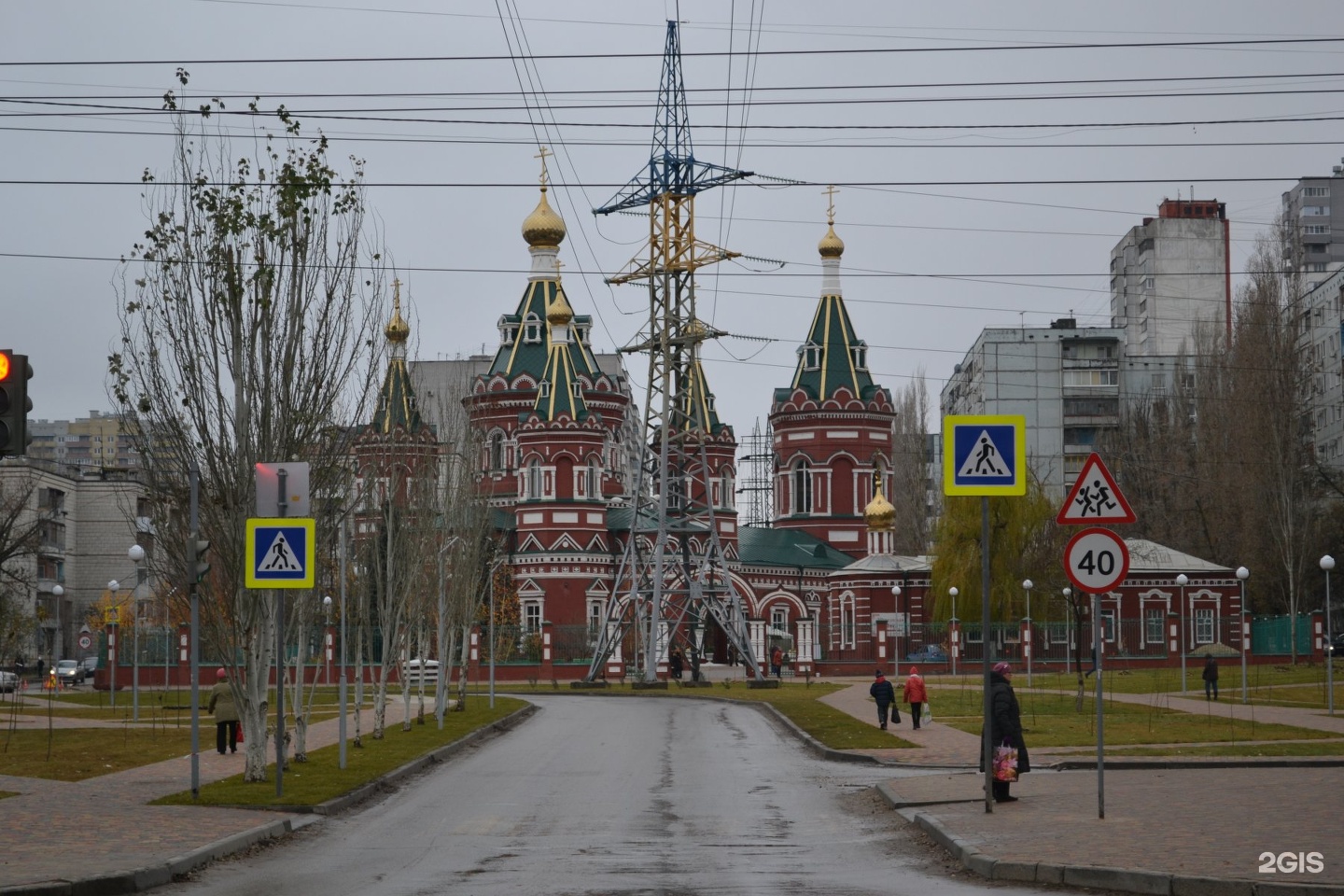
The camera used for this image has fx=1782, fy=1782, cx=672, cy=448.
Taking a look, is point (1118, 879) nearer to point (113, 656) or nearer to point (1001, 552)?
point (113, 656)

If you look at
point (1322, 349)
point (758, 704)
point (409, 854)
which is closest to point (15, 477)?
point (758, 704)

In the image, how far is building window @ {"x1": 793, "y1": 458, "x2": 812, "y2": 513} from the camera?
9212cm

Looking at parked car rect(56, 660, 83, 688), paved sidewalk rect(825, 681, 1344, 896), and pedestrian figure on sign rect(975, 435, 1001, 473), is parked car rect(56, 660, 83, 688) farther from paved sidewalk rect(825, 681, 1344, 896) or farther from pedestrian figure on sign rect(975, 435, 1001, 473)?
pedestrian figure on sign rect(975, 435, 1001, 473)

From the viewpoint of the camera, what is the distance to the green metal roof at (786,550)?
85.8 meters

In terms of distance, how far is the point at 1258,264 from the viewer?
259ft

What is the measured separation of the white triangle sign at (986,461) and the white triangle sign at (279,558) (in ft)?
23.4

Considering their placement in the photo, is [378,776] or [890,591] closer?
[378,776]

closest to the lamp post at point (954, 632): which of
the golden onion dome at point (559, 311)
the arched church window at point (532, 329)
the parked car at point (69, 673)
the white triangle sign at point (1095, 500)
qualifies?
the golden onion dome at point (559, 311)

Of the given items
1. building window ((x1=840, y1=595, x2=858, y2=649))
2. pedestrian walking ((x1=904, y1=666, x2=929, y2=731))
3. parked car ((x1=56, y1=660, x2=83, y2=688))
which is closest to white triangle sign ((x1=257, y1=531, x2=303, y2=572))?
pedestrian walking ((x1=904, y1=666, x2=929, y2=731))

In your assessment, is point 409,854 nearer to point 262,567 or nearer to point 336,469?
point 262,567

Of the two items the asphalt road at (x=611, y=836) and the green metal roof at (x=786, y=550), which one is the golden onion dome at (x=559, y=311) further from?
the asphalt road at (x=611, y=836)

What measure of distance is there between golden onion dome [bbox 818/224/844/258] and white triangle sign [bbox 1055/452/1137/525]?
73244 millimetres

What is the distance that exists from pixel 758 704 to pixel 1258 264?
4232 cm

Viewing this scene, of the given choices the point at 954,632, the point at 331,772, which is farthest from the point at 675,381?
the point at 331,772
